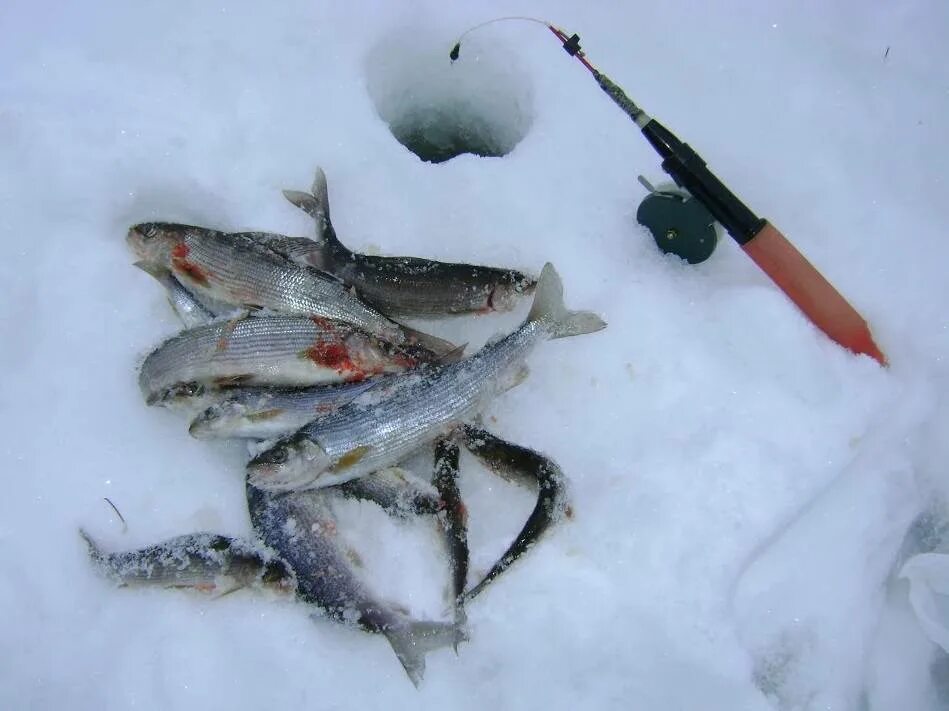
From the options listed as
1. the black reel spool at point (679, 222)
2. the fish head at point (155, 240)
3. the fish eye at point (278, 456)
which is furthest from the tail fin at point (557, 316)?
the fish head at point (155, 240)

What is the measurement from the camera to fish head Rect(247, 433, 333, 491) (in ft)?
9.18

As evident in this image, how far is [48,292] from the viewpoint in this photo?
3291 mm

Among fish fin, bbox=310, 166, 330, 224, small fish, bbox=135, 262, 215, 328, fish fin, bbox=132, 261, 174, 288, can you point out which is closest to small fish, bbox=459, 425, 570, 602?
fish fin, bbox=310, 166, 330, 224

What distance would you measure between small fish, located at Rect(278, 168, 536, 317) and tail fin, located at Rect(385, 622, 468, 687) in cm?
138

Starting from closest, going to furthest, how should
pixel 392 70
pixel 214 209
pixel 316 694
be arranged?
pixel 316 694
pixel 214 209
pixel 392 70

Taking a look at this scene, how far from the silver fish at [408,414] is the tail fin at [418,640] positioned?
68 cm

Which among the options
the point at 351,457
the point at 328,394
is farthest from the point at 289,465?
the point at 328,394

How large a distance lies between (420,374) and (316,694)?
1.44 meters

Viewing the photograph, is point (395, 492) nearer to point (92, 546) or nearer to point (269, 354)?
point (269, 354)

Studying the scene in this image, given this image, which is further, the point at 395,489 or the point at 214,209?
the point at 214,209

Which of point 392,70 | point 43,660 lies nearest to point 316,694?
point 43,660

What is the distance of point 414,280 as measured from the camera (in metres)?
3.10

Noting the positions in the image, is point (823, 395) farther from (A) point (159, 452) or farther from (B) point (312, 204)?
(A) point (159, 452)

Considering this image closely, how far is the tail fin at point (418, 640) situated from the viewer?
2.79 metres
